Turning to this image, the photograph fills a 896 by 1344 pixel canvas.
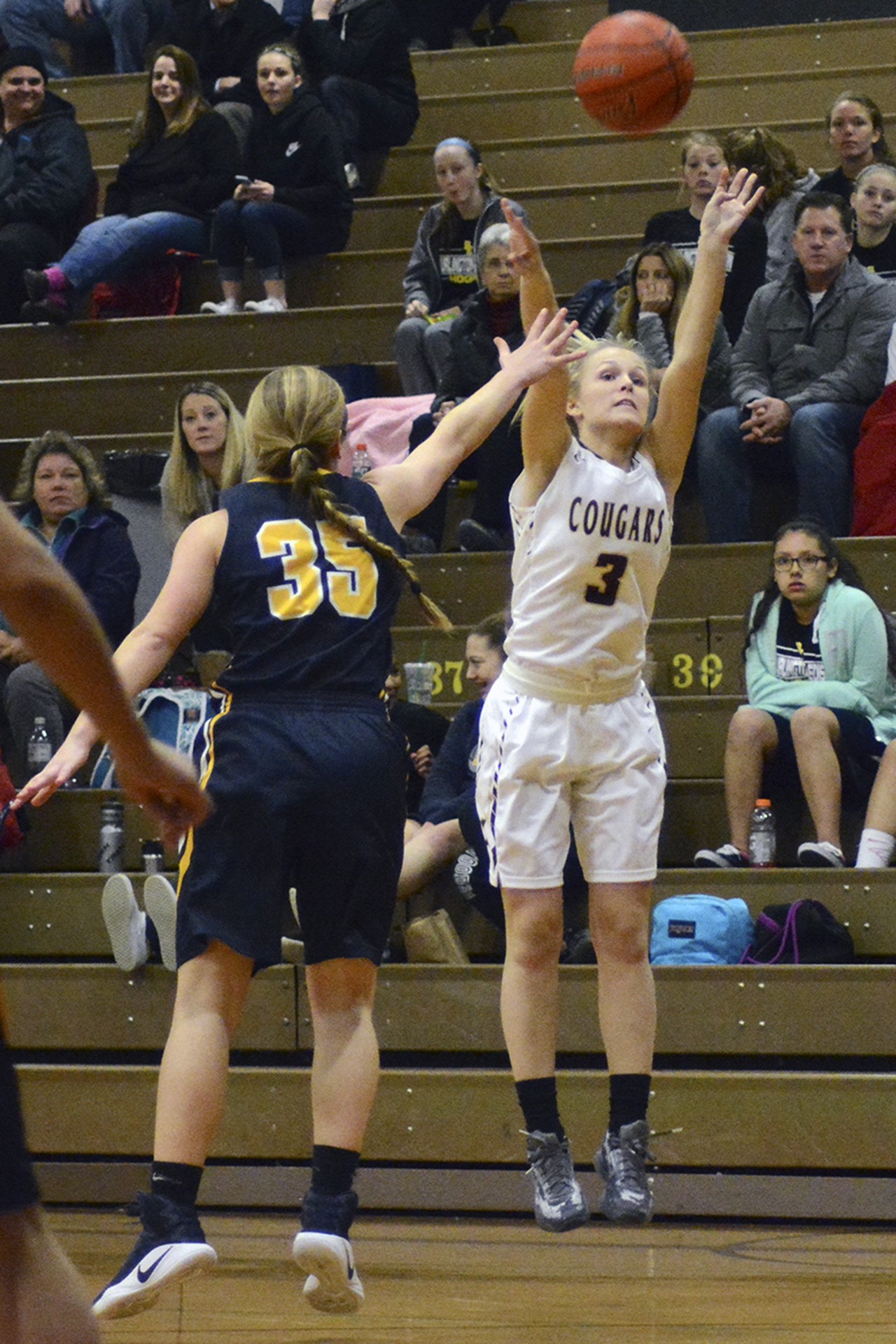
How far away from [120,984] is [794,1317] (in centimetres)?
272

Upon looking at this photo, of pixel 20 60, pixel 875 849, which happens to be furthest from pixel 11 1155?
pixel 20 60

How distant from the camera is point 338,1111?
3.82m

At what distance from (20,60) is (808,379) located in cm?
427

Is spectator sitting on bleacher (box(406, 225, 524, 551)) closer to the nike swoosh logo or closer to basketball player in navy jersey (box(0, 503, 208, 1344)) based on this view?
the nike swoosh logo

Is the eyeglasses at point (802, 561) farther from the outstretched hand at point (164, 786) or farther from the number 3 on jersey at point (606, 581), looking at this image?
the outstretched hand at point (164, 786)

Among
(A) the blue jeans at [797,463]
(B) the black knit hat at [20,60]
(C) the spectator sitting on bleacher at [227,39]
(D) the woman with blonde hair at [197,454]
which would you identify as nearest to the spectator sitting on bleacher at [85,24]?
(C) the spectator sitting on bleacher at [227,39]

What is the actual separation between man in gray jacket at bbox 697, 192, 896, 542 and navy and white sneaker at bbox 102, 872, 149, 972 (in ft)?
8.48

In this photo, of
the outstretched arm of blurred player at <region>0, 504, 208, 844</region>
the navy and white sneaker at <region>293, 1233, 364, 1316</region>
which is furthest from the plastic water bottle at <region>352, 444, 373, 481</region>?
the outstretched arm of blurred player at <region>0, 504, 208, 844</region>

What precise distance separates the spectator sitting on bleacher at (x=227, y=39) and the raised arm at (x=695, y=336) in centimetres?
583

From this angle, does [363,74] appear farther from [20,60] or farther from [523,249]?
[523,249]

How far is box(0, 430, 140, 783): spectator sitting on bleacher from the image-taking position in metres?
7.03

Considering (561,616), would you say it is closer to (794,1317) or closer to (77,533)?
(794,1317)

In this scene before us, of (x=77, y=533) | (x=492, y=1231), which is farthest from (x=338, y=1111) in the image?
(x=77, y=533)

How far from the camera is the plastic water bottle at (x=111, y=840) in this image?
655 centimetres
